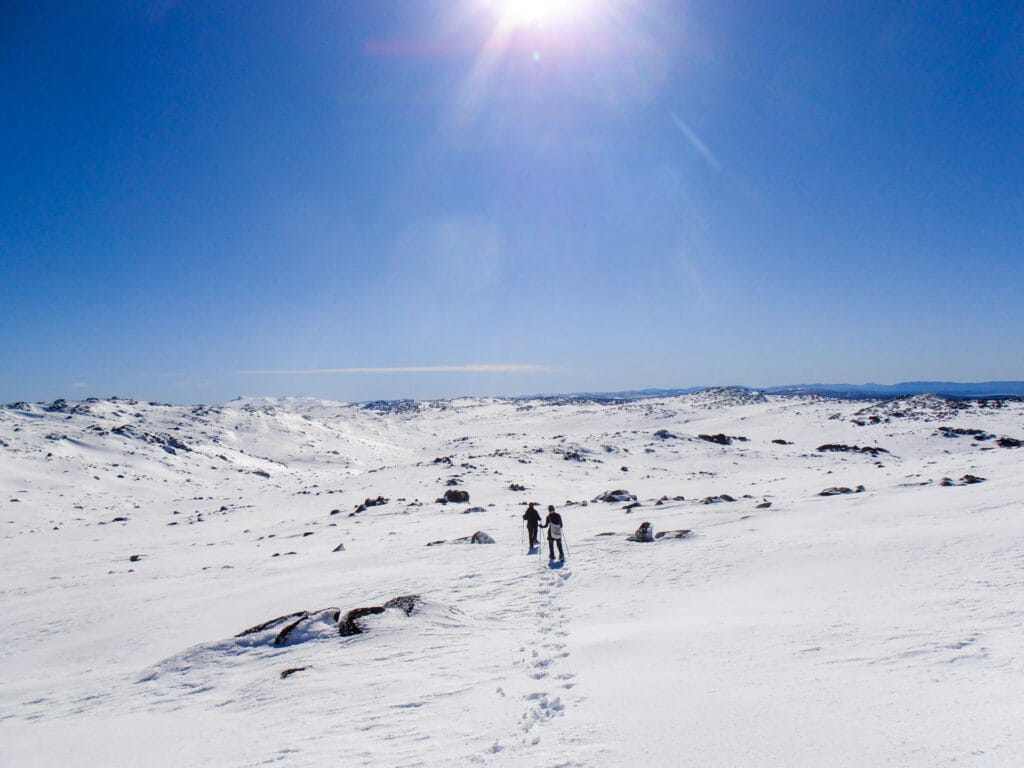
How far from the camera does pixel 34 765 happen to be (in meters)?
8.17

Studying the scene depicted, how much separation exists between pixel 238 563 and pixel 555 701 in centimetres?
1981

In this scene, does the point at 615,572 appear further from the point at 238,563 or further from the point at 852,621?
the point at 238,563

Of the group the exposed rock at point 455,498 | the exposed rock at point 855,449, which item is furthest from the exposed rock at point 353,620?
the exposed rock at point 855,449

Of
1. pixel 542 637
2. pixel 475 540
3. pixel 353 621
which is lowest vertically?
pixel 475 540

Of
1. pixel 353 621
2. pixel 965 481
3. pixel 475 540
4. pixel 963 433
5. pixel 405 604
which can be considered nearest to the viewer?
pixel 353 621

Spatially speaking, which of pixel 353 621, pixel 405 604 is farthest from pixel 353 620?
pixel 405 604

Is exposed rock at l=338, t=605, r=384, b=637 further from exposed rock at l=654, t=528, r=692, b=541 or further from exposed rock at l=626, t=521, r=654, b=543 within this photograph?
exposed rock at l=654, t=528, r=692, b=541

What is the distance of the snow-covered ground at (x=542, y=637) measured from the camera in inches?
253

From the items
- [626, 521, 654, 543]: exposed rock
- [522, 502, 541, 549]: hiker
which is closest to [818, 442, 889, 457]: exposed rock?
[626, 521, 654, 543]: exposed rock

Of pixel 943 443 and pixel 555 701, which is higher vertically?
pixel 555 701

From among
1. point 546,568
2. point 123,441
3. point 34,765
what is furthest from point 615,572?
point 123,441

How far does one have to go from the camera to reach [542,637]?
1090 cm

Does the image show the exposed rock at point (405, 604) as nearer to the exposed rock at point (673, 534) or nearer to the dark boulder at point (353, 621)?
the dark boulder at point (353, 621)

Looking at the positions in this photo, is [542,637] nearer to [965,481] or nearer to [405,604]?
[405,604]
